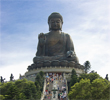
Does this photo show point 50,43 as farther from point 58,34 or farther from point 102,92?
point 102,92

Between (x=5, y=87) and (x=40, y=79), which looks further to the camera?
(x=40, y=79)

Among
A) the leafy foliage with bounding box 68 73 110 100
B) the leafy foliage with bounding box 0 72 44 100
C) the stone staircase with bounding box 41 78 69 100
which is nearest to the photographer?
the leafy foliage with bounding box 68 73 110 100

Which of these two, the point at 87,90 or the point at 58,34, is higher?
the point at 58,34

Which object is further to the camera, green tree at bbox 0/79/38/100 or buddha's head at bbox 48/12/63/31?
buddha's head at bbox 48/12/63/31

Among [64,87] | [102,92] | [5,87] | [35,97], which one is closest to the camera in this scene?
[102,92]

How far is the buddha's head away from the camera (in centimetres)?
3845

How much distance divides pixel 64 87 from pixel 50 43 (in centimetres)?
1623

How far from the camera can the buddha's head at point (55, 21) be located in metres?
38.5

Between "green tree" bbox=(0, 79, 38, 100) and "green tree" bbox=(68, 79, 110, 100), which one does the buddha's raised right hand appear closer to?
"green tree" bbox=(0, 79, 38, 100)

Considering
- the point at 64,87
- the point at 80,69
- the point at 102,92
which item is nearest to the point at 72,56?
the point at 80,69

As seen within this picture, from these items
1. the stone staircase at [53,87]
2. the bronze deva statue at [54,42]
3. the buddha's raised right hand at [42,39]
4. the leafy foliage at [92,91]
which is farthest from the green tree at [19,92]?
the bronze deva statue at [54,42]

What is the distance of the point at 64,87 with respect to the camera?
22.7 m

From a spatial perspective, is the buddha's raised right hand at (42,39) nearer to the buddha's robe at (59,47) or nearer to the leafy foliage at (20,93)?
the buddha's robe at (59,47)

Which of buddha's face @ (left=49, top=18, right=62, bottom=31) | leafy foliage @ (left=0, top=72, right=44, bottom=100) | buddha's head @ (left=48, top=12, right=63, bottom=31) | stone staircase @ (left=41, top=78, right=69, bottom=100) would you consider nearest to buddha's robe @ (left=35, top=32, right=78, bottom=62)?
buddha's face @ (left=49, top=18, right=62, bottom=31)
